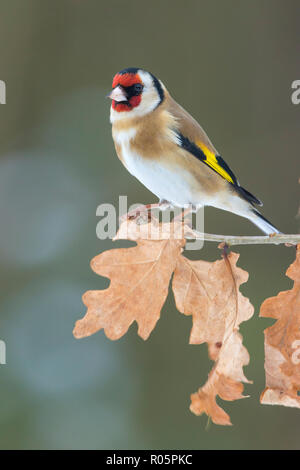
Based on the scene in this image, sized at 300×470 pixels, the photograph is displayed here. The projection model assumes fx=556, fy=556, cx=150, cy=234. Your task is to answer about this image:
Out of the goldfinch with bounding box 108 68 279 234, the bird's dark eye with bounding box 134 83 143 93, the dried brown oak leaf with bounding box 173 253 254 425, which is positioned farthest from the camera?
the goldfinch with bounding box 108 68 279 234

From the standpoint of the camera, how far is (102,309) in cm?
72

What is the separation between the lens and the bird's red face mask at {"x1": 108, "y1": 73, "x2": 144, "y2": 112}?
2.49ft

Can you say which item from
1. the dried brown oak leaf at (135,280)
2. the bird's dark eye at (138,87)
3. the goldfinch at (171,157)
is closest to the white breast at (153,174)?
the goldfinch at (171,157)

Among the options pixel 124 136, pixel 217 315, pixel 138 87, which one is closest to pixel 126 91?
pixel 138 87

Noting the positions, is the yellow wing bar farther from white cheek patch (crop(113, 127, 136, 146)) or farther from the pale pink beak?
the pale pink beak

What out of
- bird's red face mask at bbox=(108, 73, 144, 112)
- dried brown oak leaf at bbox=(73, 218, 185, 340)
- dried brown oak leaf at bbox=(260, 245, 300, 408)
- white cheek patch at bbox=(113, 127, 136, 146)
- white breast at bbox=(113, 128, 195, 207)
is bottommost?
dried brown oak leaf at bbox=(260, 245, 300, 408)

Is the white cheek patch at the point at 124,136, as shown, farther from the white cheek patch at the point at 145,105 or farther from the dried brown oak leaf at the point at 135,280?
the dried brown oak leaf at the point at 135,280

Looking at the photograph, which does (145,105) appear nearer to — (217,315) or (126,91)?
(126,91)

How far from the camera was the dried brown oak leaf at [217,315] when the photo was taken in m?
0.71

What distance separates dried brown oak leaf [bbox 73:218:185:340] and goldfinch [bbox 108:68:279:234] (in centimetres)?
22

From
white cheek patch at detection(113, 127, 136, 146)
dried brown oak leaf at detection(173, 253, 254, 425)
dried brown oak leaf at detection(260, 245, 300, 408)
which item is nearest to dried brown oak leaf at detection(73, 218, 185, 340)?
dried brown oak leaf at detection(173, 253, 254, 425)

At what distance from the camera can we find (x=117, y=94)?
748 mm

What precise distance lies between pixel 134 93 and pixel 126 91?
0.12ft

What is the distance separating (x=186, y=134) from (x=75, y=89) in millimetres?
1565
